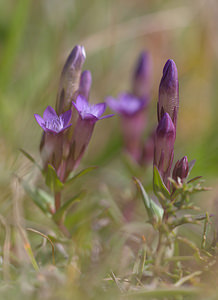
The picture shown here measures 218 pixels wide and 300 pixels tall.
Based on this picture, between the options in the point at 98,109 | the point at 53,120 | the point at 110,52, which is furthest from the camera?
the point at 110,52

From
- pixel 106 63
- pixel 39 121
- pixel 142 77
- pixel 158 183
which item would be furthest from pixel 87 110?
pixel 106 63

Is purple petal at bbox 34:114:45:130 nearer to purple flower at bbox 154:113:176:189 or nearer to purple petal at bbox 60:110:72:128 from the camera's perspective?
purple petal at bbox 60:110:72:128

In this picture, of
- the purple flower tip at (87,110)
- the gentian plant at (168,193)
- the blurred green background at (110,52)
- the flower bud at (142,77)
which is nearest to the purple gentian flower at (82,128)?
the purple flower tip at (87,110)

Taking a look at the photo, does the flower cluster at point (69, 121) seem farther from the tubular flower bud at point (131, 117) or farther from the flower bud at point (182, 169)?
the tubular flower bud at point (131, 117)

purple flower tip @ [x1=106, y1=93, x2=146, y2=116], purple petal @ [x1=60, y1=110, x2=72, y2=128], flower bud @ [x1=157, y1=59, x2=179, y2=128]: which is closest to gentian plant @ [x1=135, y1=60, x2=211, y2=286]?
flower bud @ [x1=157, y1=59, x2=179, y2=128]

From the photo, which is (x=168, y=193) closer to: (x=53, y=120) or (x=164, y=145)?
(x=164, y=145)

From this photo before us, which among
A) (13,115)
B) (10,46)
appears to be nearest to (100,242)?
(13,115)

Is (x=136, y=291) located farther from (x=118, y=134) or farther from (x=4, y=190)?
(x=118, y=134)
